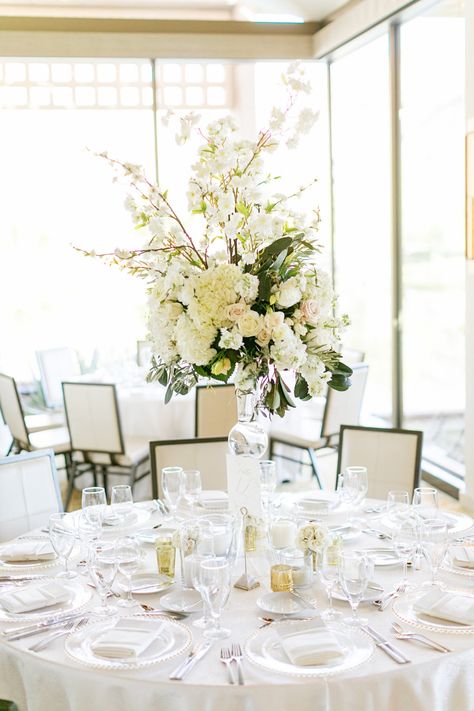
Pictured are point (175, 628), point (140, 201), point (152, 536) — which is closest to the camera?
point (175, 628)

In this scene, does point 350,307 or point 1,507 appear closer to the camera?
point 1,507

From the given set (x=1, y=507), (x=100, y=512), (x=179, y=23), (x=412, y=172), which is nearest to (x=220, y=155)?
(x=100, y=512)

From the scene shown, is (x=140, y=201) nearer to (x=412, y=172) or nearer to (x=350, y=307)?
(x=412, y=172)

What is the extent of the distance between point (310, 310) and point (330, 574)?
0.68 meters

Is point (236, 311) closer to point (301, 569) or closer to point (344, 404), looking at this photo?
point (301, 569)

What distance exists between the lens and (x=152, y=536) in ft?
8.21

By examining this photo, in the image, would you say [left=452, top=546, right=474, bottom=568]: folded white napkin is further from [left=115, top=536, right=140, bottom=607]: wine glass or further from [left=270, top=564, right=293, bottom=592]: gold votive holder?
[left=115, top=536, right=140, bottom=607]: wine glass

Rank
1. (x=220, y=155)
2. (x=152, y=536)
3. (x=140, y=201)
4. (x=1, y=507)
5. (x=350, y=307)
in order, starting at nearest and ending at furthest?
(x=220, y=155) < (x=140, y=201) < (x=152, y=536) < (x=1, y=507) < (x=350, y=307)

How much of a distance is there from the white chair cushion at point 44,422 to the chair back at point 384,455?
2951 mm

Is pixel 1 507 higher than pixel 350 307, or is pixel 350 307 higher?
pixel 350 307

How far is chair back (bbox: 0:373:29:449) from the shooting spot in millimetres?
5078

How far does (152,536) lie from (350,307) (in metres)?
5.09

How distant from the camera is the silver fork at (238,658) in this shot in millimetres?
1660

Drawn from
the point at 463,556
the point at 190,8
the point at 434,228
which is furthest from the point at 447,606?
the point at 190,8
